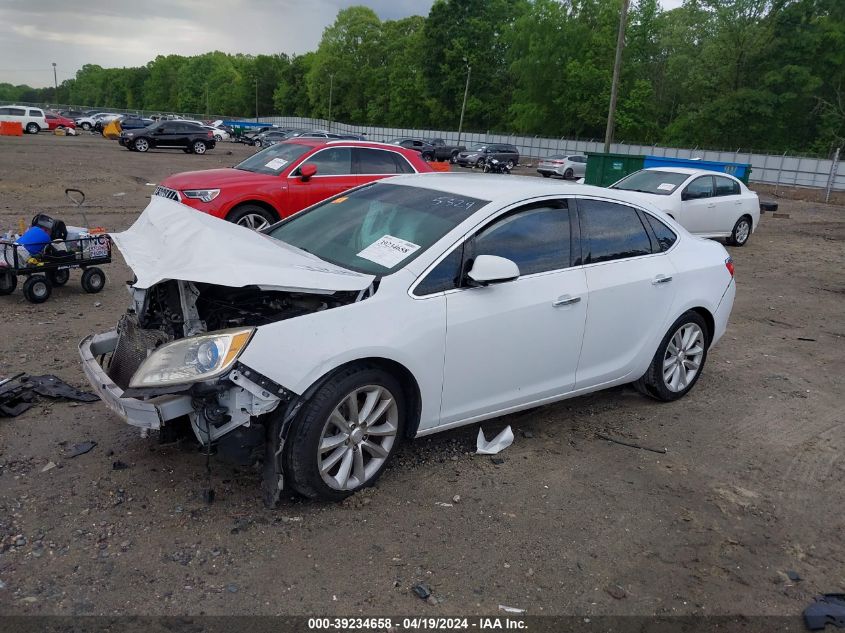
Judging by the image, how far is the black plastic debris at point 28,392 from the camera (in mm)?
4602

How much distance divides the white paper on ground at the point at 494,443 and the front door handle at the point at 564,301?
3.05 feet

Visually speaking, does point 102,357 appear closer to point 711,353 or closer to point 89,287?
point 89,287

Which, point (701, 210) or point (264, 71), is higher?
point (264, 71)

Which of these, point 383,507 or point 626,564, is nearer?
point 626,564

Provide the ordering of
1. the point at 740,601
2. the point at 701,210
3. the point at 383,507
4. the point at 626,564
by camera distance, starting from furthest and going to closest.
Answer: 1. the point at 701,210
2. the point at 383,507
3. the point at 626,564
4. the point at 740,601

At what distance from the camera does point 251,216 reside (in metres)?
10.0

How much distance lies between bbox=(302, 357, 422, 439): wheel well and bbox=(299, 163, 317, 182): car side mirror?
7171 mm

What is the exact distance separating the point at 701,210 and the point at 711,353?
297 inches

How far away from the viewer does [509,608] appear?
3037mm

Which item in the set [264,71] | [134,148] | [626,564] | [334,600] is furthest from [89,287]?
[264,71]

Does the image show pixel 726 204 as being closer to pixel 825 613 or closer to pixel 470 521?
pixel 825 613

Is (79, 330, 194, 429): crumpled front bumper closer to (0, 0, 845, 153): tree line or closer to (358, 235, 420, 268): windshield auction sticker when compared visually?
(358, 235, 420, 268): windshield auction sticker

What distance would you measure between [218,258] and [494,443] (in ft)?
6.84

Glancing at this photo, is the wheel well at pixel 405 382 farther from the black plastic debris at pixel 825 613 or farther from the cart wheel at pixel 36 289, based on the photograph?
the cart wheel at pixel 36 289
